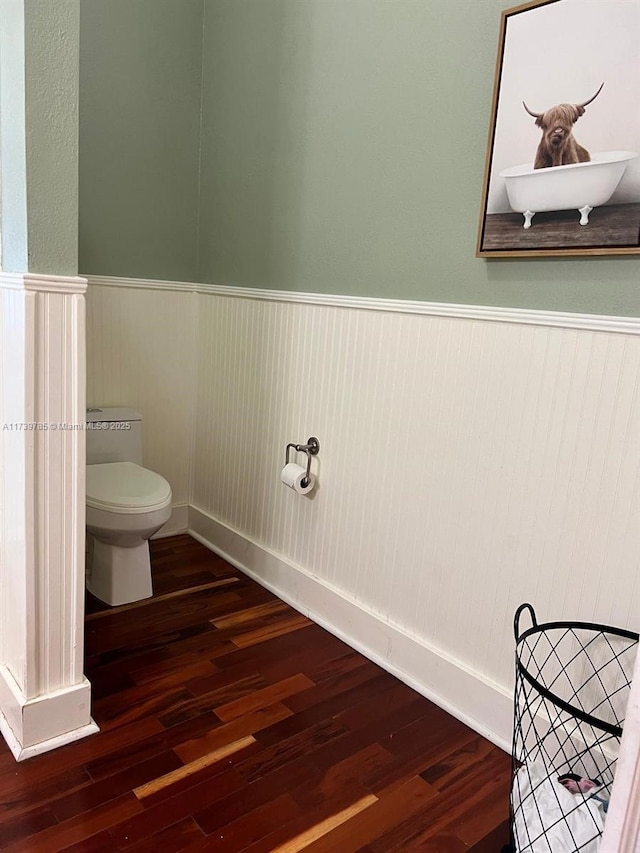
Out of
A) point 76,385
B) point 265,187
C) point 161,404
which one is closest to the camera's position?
point 76,385

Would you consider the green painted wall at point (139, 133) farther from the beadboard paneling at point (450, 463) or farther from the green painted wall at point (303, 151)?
the beadboard paneling at point (450, 463)

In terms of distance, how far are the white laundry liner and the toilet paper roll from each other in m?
1.14

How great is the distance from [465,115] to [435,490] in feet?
3.37

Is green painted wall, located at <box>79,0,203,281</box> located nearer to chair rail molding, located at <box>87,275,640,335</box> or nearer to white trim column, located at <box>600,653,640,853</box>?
chair rail molding, located at <box>87,275,640,335</box>

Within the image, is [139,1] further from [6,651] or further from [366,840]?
[366,840]

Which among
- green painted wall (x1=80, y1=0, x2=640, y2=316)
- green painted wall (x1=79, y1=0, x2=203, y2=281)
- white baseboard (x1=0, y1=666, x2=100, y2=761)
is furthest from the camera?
green painted wall (x1=79, y1=0, x2=203, y2=281)

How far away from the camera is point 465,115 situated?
170 cm

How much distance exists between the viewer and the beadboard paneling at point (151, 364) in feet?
8.61

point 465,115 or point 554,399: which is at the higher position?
point 465,115

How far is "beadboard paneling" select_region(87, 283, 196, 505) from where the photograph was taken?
262 centimetres

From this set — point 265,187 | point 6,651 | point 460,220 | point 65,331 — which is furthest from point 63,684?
point 265,187

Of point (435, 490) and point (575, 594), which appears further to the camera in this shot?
point (435, 490)

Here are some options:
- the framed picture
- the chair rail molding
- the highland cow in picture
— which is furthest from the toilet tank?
the highland cow in picture

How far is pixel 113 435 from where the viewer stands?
258cm
